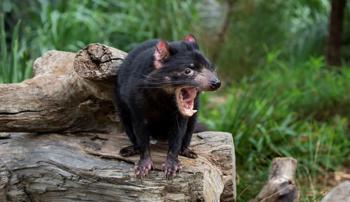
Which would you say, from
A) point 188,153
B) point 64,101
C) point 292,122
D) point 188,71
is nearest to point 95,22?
point 292,122

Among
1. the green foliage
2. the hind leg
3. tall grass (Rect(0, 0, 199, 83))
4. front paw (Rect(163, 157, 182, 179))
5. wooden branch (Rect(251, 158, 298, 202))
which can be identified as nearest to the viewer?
front paw (Rect(163, 157, 182, 179))

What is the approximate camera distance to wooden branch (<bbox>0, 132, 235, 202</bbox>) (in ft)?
9.42

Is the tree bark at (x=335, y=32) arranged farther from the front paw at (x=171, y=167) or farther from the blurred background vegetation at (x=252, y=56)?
the front paw at (x=171, y=167)

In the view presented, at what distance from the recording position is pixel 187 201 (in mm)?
2857

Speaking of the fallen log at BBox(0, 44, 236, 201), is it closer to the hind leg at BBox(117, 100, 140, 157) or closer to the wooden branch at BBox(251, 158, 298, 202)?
the hind leg at BBox(117, 100, 140, 157)

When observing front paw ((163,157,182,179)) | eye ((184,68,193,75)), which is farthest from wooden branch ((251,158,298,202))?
eye ((184,68,193,75))

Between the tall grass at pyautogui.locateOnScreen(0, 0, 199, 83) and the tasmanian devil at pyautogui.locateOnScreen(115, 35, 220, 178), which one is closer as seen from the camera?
the tasmanian devil at pyautogui.locateOnScreen(115, 35, 220, 178)

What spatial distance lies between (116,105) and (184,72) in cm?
59

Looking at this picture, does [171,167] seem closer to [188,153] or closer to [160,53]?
[188,153]

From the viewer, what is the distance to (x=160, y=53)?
2.76 meters

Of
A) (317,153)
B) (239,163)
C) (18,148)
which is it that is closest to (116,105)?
(18,148)

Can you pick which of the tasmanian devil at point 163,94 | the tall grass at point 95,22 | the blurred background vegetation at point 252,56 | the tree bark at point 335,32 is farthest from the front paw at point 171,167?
the tree bark at point 335,32

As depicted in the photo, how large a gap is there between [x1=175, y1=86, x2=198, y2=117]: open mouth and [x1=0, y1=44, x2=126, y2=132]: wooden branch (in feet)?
1.45

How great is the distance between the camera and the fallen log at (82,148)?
2918 millimetres
